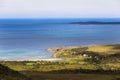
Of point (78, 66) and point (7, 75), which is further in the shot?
point (78, 66)

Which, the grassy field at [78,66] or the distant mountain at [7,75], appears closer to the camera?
the distant mountain at [7,75]

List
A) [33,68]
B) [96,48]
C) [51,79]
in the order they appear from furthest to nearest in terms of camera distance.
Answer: [96,48] < [33,68] < [51,79]

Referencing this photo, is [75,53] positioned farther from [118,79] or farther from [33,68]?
[118,79]

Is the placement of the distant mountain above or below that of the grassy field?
above

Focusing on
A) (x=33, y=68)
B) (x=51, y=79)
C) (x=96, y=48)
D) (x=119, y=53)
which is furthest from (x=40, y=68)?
(x=96, y=48)

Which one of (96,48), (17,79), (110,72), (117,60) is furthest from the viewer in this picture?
(96,48)

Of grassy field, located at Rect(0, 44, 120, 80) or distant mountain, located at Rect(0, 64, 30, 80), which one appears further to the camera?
grassy field, located at Rect(0, 44, 120, 80)

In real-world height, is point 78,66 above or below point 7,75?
below

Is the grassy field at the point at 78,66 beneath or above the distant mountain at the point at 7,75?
beneath
